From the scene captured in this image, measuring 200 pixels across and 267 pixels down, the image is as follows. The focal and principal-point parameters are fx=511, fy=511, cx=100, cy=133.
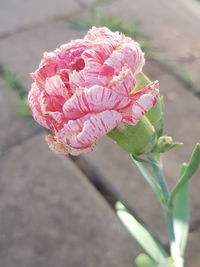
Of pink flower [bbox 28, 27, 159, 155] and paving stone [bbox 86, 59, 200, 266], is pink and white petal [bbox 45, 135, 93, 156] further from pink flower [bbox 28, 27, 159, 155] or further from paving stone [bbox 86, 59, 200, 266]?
paving stone [bbox 86, 59, 200, 266]

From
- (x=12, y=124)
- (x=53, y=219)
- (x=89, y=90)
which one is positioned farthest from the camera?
(x=12, y=124)

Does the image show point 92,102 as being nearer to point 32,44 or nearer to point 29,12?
point 32,44

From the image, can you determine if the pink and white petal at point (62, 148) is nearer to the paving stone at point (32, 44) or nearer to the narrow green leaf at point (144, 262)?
the narrow green leaf at point (144, 262)

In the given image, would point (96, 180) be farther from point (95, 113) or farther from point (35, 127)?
point (95, 113)

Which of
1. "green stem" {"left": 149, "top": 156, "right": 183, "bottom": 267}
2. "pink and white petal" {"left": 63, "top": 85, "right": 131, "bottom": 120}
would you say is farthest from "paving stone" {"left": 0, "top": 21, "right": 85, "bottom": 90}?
"pink and white petal" {"left": 63, "top": 85, "right": 131, "bottom": 120}

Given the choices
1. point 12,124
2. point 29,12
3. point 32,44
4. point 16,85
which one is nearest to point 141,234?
point 12,124

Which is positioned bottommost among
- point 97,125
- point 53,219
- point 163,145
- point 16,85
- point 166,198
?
point 53,219

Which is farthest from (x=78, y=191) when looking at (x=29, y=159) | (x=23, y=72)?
(x=23, y=72)
